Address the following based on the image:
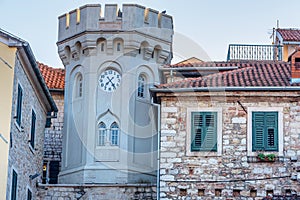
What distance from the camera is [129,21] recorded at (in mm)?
38344

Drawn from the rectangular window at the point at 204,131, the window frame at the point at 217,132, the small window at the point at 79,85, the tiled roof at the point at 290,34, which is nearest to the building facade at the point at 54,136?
the small window at the point at 79,85

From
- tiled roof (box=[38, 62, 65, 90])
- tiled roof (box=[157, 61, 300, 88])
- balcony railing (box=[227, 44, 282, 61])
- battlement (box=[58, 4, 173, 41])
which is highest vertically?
battlement (box=[58, 4, 173, 41])

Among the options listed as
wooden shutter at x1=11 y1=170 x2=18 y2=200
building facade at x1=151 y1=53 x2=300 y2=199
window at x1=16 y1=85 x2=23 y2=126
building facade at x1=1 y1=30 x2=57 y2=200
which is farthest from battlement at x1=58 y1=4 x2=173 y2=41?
wooden shutter at x1=11 y1=170 x2=18 y2=200

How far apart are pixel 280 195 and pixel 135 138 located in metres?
9.05

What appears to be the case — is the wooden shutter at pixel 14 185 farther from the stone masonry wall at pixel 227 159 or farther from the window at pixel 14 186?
the stone masonry wall at pixel 227 159

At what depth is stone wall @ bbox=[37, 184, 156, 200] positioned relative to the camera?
113 ft

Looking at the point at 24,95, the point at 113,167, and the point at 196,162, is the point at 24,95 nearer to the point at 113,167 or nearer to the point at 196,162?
the point at 196,162

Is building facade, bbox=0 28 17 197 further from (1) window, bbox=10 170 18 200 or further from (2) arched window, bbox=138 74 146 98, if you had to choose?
(2) arched window, bbox=138 74 146 98

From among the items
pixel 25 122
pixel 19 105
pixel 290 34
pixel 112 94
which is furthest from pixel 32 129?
pixel 290 34

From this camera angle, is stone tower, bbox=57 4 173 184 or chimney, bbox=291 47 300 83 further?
stone tower, bbox=57 4 173 184

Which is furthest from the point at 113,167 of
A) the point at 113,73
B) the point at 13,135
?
the point at 13,135

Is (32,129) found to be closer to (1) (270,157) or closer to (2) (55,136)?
(1) (270,157)

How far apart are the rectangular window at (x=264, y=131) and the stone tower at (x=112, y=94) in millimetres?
7370

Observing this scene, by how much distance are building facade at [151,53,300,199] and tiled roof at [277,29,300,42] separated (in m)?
11.8
